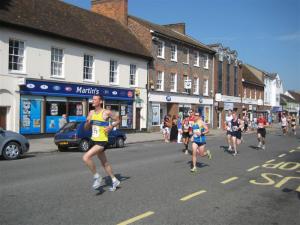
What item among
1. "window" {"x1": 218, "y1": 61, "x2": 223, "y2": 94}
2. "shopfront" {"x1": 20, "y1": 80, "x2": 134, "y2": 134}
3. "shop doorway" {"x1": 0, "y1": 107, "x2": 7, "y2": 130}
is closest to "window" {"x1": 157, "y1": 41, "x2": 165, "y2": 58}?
"shopfront" {"x1": 20, "y1": 80, "x2": 134, "y2": 134}

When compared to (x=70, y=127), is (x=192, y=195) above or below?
below

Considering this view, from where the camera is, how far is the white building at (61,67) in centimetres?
2125

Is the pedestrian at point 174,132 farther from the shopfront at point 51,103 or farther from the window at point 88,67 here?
the window at point 88,67

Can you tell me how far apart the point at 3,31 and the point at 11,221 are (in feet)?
55.4

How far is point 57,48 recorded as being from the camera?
24.0 meters

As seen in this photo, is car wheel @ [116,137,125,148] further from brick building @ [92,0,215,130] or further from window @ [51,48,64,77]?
brick building @ [92,0,215,130]

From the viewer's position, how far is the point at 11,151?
44.9 feet

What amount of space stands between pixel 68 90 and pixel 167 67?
12822 millimetres

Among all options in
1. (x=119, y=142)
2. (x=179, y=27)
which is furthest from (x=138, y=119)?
(x=179, y=27)

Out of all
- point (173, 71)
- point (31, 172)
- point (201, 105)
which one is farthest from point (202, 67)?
point (31, 172)

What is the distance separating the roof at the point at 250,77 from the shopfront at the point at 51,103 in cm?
3512

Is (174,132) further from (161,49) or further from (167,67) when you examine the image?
(161,49)

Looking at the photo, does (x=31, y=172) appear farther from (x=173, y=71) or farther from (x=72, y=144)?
(x=173, y=71)

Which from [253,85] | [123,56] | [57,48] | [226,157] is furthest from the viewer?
[253,85]
